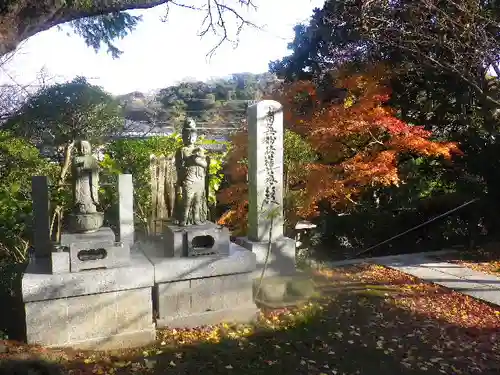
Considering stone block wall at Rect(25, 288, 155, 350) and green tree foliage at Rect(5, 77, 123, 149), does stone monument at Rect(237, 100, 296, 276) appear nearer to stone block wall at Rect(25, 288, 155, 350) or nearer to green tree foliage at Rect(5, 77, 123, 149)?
stone block wall at Rect(25, 288, 155, 350)

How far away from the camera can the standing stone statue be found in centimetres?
530

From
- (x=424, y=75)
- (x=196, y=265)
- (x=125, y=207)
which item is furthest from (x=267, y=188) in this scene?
(x=424, y=75)

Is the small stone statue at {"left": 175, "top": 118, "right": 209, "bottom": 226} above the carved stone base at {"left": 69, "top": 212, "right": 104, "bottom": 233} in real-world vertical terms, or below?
above

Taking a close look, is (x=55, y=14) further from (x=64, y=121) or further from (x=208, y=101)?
(x=208, y=101)

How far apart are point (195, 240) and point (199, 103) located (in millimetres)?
23761

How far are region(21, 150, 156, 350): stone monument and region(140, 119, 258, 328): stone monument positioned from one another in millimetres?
315

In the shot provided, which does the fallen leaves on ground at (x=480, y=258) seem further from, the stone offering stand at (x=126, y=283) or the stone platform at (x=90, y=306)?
the stone platform at (x=90, y=306)

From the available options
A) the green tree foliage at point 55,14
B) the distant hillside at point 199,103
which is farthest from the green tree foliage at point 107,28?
the distant hillside at point 199,103

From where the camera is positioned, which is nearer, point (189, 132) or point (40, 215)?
point (40, 215)

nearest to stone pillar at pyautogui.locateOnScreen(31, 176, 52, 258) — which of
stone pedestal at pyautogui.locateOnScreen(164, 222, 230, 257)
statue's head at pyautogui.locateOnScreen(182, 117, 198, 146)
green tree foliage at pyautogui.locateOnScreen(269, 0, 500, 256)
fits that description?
stone pedestal at pyautogui.locateOnScreen(164, 222, 230, 257)

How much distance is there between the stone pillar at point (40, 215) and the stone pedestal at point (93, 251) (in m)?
0.60

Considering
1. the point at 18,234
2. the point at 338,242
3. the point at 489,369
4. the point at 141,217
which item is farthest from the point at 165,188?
the point at 338,242

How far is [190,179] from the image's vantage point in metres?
5.89

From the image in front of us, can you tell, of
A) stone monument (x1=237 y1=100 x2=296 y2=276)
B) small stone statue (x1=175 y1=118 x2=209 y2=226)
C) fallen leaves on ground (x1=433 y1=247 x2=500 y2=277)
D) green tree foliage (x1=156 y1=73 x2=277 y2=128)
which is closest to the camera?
small stone statue (x1=175 y1=118 x2=209 y2=226)
